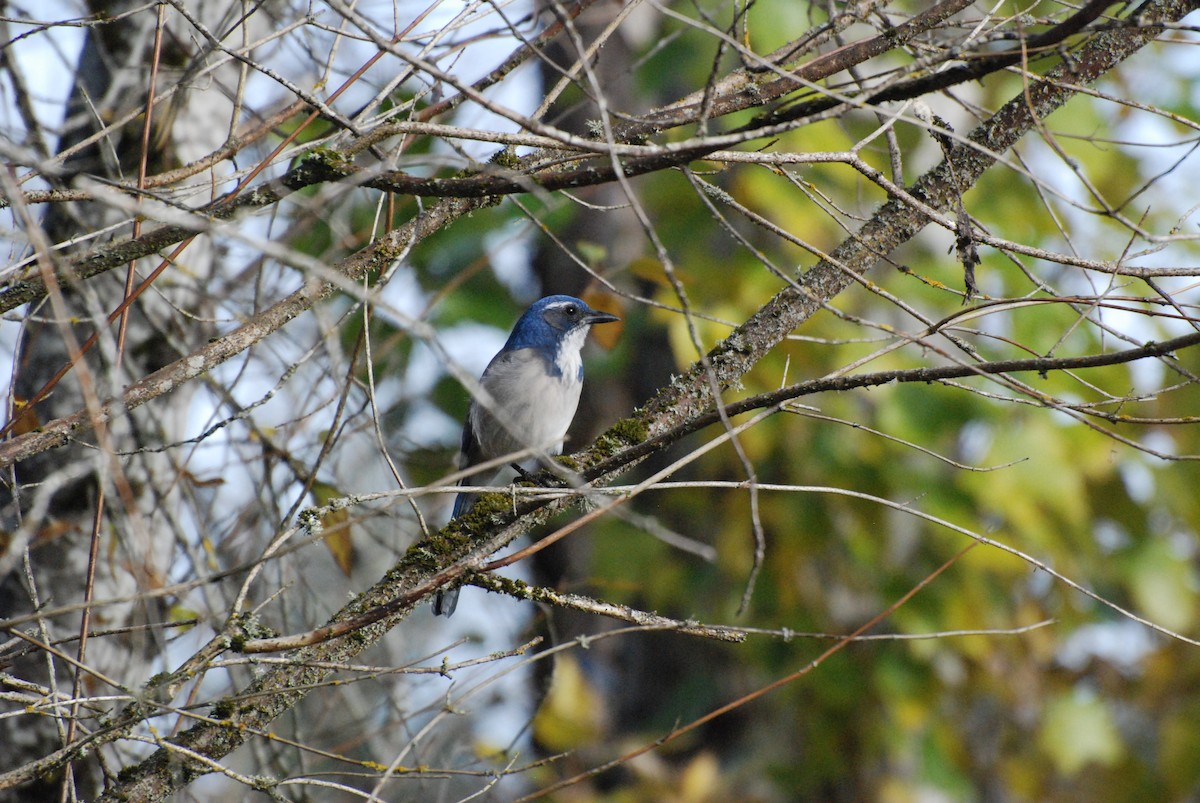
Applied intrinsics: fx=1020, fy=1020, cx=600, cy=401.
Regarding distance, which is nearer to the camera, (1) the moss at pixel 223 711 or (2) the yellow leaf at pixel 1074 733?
(1) the moss at pixel 223 711

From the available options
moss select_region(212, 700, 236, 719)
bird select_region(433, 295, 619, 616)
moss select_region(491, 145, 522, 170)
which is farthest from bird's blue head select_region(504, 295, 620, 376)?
moss select_region(212, 700, 236, 719)

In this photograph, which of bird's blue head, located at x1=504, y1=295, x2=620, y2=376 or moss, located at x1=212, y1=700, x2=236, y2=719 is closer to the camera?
moss, located at x1=212, y1=700, x2=236, y2=719

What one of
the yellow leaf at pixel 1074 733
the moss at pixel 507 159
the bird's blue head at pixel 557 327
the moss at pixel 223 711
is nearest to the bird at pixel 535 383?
the bird's blue head at pixel 557 327

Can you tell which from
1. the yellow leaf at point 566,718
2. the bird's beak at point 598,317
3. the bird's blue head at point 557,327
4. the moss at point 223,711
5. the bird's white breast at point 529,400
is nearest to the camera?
the moss at point 223,711

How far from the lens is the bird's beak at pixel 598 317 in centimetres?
515

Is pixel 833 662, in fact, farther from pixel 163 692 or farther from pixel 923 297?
pixel 163 692

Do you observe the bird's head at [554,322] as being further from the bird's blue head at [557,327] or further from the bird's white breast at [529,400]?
the bird's white breast at [529,400]

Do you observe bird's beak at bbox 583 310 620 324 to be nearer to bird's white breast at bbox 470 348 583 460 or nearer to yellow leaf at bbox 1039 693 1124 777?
bird's white breast at bbox 470 348 583 460

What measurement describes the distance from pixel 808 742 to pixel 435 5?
6110mm

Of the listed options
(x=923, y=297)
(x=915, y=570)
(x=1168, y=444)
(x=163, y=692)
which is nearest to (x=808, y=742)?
(x=915, y=570)

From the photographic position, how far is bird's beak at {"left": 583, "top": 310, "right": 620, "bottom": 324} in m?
5.15

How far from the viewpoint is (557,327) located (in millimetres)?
5383

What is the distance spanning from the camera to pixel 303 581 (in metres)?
4.00

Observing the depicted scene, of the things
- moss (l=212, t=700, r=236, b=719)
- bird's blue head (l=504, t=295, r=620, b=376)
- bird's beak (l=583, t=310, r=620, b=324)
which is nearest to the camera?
moss (l=212, t=700, r=236, b=719)
